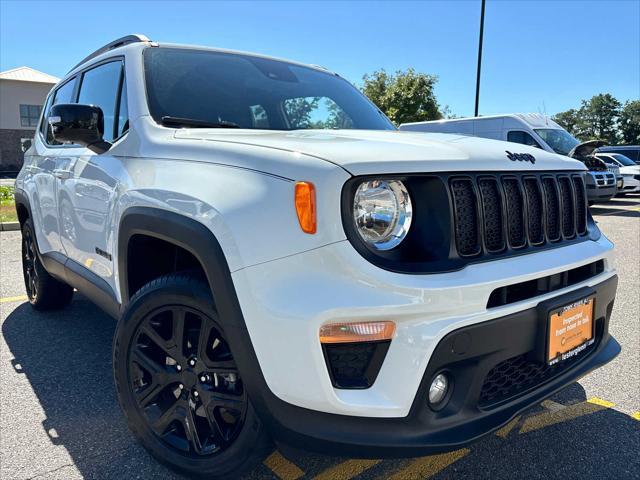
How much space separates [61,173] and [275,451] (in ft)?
6.92

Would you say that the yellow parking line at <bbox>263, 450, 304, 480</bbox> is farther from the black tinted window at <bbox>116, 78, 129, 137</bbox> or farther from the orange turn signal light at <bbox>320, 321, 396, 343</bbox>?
the black tinted window at <bbox>116, 78, 129, 137</bbox>

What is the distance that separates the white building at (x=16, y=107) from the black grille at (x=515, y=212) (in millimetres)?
37770

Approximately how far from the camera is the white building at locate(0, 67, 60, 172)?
34344mm

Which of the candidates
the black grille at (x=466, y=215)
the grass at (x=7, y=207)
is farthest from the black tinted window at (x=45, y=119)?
the grass at (x=7, y=207)

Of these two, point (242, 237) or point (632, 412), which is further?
point (632, 412)

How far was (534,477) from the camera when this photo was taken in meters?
2.21

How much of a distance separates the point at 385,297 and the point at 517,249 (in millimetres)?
666

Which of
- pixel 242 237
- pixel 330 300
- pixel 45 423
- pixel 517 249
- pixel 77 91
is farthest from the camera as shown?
pixel 77 91

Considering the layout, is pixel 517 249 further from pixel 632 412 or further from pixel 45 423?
pixel 45 423

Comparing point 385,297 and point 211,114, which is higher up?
point 211,114

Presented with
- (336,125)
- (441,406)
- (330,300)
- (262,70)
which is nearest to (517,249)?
(441,406)

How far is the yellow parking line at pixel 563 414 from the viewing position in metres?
2.62

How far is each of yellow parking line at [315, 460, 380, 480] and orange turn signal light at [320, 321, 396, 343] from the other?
93 centimetres

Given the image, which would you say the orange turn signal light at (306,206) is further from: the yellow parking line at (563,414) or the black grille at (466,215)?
the yellow parking line at (563,414)
